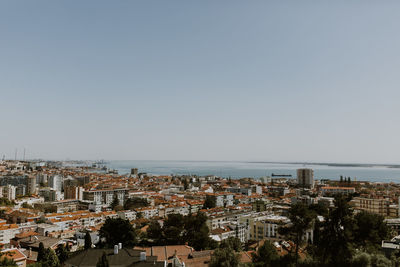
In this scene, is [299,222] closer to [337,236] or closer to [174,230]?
[337,236]

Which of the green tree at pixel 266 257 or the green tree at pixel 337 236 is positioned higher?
the green tree at pixel 337 236

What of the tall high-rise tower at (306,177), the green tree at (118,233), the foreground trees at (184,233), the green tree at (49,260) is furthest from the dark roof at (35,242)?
the tall high-rise tower at (306,177)

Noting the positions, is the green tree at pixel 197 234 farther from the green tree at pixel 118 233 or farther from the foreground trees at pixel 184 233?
the green tree at pixel 118 233

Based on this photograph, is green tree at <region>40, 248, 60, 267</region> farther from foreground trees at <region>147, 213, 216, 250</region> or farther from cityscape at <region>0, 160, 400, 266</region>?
foreground trees at <region>147, 213, 216, 250</region>

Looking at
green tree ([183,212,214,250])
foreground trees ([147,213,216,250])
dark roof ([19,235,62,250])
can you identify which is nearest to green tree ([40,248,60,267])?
dark roof ([19,235,62,250])

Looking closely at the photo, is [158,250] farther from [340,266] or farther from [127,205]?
[127,205]
